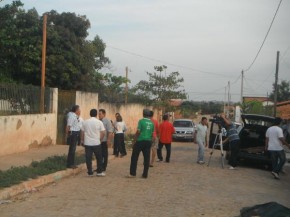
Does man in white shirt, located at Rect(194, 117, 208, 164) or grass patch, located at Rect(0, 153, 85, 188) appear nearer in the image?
grass patch, located at Rect(0, 153, 85, 188)

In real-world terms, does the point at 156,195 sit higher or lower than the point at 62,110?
lower

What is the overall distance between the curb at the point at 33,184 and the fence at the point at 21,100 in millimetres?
4227

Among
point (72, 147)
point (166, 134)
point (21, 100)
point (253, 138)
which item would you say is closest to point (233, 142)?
point (253, 138)

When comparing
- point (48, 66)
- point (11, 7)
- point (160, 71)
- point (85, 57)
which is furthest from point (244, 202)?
point (160, 71)

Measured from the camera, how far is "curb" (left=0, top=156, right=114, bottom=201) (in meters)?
9.45

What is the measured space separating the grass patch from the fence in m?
3.23

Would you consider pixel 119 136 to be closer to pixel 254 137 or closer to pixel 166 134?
pixel 166 134

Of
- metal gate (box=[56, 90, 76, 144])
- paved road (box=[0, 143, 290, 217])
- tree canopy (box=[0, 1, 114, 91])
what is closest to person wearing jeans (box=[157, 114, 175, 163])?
paved road (box=[0, 143, 290, 217])

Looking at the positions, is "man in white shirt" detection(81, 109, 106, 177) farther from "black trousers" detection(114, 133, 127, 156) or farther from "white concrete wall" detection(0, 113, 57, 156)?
"black trousers" detection(114, 133, 127, 156)

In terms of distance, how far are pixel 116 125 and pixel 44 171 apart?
715 centimetres

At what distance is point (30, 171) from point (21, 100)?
6.70m

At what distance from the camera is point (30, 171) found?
1155cm

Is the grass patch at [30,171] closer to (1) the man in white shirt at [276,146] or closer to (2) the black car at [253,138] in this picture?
(1) the man in white shirt at [276,146]

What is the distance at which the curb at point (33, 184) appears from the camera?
945cm
